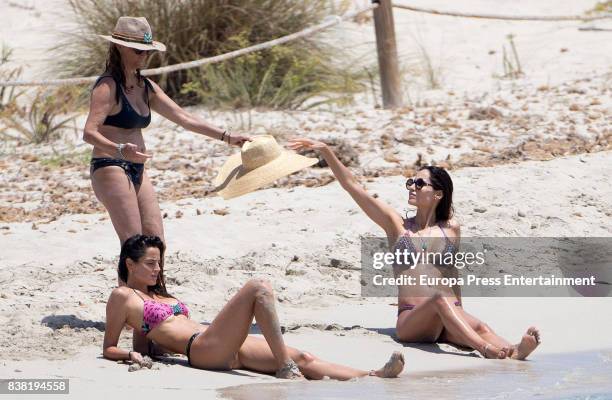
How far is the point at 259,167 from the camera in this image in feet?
21.4

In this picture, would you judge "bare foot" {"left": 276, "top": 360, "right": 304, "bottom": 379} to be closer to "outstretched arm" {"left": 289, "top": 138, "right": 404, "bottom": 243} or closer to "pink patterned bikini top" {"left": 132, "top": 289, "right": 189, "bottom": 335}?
"pink patterned bikini top" {"left": 132, "top": 289, "right": 189, "bottom": 335}

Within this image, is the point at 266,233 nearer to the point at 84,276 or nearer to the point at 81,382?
the point at 84,276

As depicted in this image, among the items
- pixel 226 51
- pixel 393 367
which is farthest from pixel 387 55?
pixel 393 367

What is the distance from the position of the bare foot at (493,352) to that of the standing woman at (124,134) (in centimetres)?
156

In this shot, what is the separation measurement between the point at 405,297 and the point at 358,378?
0.82 meters

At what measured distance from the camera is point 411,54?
13.1m

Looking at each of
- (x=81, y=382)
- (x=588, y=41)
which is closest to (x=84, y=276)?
(x=81, y=382)

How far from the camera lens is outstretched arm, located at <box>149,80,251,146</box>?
21.4ft

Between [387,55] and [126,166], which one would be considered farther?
[387,55]

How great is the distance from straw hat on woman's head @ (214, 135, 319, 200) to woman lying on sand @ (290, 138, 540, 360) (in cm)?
10

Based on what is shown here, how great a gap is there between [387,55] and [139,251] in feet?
18.0

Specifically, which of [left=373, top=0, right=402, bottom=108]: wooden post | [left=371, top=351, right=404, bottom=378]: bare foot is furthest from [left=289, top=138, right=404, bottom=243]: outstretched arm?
[left=373, top=0, right=402, bottom=108]: wooden post

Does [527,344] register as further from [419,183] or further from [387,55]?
[387,55]

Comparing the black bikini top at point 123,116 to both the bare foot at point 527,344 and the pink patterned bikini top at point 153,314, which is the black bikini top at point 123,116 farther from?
the bare foot at point 527,344
